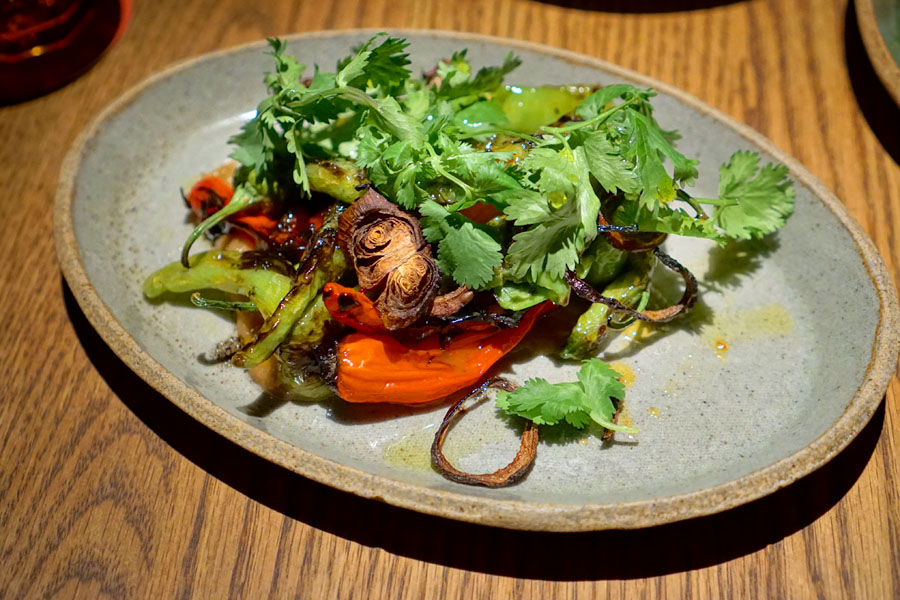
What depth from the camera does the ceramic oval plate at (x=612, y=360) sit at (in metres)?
1.93

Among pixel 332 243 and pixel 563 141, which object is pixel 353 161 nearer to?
pixel 332 243

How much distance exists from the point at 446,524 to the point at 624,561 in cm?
55

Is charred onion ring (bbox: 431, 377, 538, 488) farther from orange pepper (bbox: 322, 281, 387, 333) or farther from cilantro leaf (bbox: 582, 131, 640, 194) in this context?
cilantro leaf (bbox: 582, 131, 640, 194)

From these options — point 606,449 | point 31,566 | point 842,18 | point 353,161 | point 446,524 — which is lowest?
point 31,566

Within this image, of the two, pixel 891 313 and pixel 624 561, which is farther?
pixel 891 313

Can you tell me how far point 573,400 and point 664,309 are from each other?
61 centimetres

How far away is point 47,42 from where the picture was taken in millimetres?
3506

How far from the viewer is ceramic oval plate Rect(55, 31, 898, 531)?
1.93 m

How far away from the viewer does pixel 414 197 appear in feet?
6.87

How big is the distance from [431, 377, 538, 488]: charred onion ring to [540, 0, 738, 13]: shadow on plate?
2.56 meters

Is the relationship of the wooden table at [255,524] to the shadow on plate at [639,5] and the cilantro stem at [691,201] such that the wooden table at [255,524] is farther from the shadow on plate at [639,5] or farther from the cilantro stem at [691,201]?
the shadow on plate at [639,5]

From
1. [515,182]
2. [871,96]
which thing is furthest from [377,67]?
[871,96]

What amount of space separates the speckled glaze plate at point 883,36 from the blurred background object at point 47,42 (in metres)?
3.75

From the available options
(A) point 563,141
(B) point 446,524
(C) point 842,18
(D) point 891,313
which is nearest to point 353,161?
(A) point 563,141
